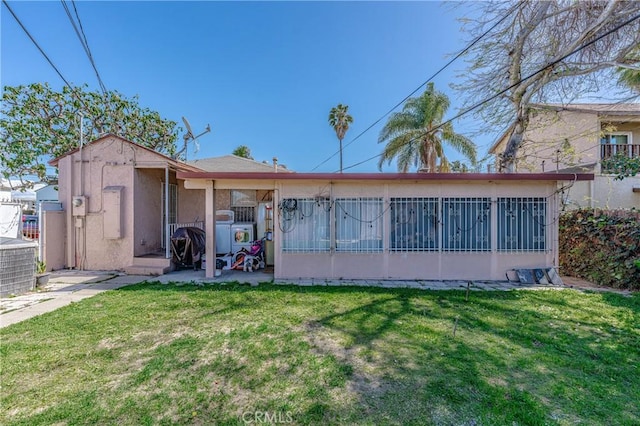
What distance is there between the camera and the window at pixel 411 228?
22.5ft

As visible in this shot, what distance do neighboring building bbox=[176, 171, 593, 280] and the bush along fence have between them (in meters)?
1.41

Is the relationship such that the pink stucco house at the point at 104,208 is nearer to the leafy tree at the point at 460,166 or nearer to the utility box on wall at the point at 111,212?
the utility box on wall at the point at 111,212

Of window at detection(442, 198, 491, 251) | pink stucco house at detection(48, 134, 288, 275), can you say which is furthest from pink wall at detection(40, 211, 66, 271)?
window at detection(442, 198, 491, 251)

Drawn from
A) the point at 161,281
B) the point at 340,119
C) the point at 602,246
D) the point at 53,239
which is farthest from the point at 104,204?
the point at 340,119

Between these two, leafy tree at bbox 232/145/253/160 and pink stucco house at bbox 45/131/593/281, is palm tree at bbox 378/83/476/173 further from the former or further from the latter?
leafy tree at bbox 232/145/253/160

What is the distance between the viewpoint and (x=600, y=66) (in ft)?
27.0

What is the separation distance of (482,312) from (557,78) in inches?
361

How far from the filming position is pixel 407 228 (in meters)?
6.86

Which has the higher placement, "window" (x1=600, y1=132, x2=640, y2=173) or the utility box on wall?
"window" (x1=600, y1=132, x2=640, y2=173)

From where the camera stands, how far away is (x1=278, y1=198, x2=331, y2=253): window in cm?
685

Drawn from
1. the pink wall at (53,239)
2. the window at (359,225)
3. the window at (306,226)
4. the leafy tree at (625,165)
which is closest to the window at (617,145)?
the leafy tree at (625,165)

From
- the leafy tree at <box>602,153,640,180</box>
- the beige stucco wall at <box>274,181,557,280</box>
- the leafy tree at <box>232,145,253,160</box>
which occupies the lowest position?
the beige stucco wall at <box>274,181,557,280</box>

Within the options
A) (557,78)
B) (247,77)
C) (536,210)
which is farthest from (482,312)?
(247,77)

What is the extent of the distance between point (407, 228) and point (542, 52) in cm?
789
